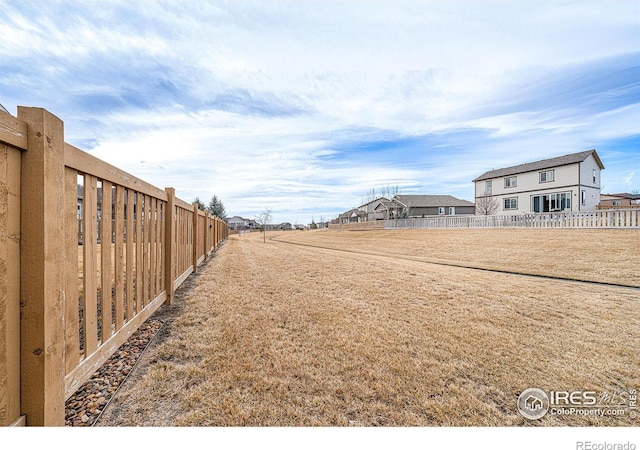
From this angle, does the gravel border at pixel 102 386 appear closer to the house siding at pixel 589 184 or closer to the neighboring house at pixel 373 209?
the house siding at pixel 589 184

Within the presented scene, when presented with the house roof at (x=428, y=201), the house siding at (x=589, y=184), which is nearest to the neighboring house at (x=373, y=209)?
the house roof at (x=428, y=201)

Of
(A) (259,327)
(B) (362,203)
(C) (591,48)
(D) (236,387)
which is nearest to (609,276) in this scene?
(C) (591,48)

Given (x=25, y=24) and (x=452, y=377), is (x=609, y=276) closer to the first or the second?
(x=452, y=377)

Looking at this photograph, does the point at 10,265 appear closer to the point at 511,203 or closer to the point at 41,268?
the point at 41,268

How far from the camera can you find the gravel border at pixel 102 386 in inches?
59.3

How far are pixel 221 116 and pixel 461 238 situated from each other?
12126 mm

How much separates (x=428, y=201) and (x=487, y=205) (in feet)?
37.7

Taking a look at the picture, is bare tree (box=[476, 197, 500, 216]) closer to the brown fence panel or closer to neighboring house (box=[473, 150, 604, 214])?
neighboring house (box=[473, 150, 604, 214])

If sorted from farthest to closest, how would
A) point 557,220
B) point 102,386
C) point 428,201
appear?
point 428,201
point 557,220
point 102,386

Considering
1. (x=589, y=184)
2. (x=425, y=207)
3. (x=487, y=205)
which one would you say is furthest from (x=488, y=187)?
(x=425, y=207)

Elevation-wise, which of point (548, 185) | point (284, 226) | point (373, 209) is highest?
point (548, 185)

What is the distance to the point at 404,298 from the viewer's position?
4.02 meters

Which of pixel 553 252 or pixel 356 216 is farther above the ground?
pixel 356 216

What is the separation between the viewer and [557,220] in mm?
12984
